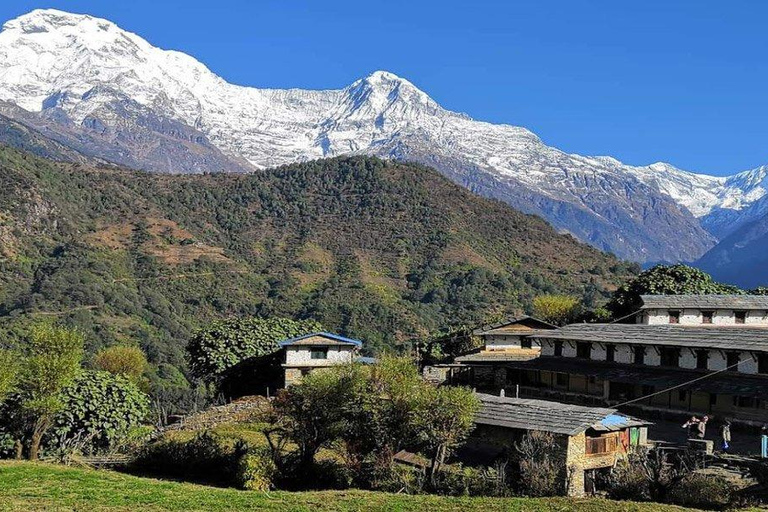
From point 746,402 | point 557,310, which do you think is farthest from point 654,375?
point 557,310

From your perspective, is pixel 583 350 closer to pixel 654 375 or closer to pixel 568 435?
pixel 654 375

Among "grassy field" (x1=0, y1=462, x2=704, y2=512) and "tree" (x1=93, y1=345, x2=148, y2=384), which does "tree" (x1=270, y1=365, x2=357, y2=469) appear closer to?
"grassy field" (x1=0, y1=462, x2=704, y2=512)

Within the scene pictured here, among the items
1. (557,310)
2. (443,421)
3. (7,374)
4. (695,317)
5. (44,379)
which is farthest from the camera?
(557,310)

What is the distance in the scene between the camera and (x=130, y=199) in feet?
567

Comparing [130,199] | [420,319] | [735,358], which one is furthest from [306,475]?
[130,199]

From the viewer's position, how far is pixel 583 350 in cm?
5119

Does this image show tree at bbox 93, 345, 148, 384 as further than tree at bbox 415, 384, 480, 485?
Yes

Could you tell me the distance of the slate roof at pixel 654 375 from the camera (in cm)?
3859

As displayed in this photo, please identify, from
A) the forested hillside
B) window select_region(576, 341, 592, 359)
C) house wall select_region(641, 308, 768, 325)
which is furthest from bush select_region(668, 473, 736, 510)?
the forested hillside

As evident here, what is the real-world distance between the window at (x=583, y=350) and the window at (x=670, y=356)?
608 centimetres

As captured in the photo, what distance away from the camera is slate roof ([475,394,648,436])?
30672 mm

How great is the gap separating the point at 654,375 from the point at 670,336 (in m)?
3.28

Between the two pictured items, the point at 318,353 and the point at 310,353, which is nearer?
the point at 310,353

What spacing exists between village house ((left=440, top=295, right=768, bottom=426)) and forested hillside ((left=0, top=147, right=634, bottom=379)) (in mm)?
63279
